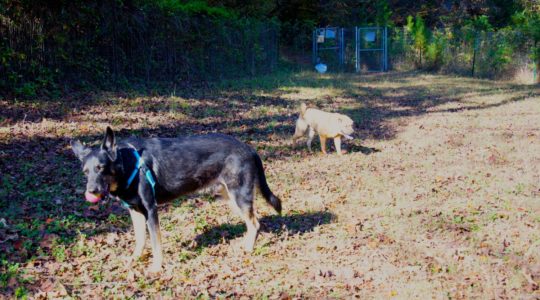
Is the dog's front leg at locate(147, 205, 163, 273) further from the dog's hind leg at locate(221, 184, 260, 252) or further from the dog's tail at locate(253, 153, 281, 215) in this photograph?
the dog's tail at locate(253, 153, 281, 215)

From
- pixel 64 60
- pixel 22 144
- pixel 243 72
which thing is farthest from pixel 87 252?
pixel 243 72

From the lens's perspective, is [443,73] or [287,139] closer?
[287,139]

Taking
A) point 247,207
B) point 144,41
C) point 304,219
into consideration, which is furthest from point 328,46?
point 247,207

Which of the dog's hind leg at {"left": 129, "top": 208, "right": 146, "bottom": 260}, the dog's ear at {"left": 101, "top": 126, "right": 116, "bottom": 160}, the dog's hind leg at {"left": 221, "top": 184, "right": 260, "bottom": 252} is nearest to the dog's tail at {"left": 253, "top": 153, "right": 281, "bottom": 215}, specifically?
the dog's hind leg at {"left": 221, "top": 184, "right": 260, "bottom": 252}

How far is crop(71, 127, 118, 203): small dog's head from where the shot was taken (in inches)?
198

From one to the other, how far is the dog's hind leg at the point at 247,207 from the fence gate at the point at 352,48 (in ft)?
94.3

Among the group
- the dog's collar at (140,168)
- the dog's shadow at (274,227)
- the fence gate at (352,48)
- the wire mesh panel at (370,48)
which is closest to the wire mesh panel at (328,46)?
the fence gate at (352,48)

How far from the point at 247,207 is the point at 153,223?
3.61 ft

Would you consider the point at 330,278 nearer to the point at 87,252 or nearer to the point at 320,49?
the point at 87,252

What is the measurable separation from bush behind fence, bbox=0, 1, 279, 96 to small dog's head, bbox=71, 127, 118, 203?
10210 millimetres

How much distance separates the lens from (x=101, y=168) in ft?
16.7

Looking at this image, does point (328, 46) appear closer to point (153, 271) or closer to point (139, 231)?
point (139, 231)

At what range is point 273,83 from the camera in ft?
75.6

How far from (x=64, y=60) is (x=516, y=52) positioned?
69.6 feet
